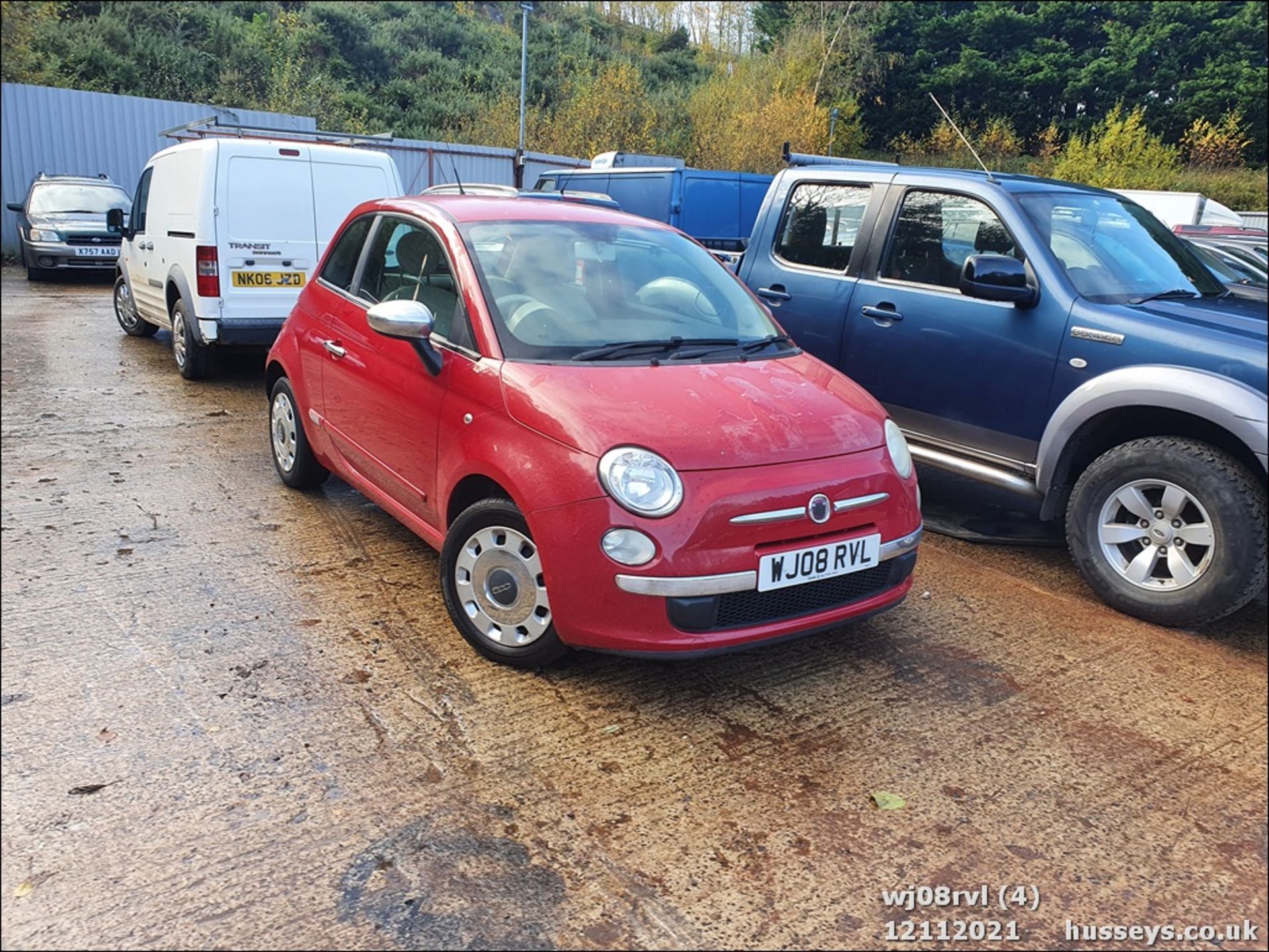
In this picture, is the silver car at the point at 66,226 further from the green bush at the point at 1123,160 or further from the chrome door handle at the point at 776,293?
the green bush at the point at 1123,160

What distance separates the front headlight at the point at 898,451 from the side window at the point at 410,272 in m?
1.75

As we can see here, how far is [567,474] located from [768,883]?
1.35 meters

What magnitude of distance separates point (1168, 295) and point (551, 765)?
3.70m

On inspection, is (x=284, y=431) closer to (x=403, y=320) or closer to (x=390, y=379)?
(x=390, y=379)

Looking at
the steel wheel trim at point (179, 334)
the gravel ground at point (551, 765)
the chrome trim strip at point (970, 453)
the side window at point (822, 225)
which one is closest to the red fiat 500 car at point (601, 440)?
the gravel ground at point (551, 765)

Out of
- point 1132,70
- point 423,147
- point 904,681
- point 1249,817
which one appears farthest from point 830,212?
point 1132,70

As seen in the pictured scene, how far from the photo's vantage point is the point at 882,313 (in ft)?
16.8

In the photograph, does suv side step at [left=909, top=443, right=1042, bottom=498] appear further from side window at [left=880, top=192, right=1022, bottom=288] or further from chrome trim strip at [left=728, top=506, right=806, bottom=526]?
chrome trim strip at [left=728, top=506, right=806, bottom=526]

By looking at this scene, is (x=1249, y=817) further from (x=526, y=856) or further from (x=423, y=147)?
(x=423, y=147)

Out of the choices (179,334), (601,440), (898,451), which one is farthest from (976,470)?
(179,334)

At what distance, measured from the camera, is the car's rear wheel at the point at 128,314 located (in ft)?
31.6

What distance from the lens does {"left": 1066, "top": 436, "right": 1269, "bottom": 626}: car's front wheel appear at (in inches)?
140

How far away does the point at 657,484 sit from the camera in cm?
290

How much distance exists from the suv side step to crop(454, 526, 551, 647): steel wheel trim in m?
2.59
